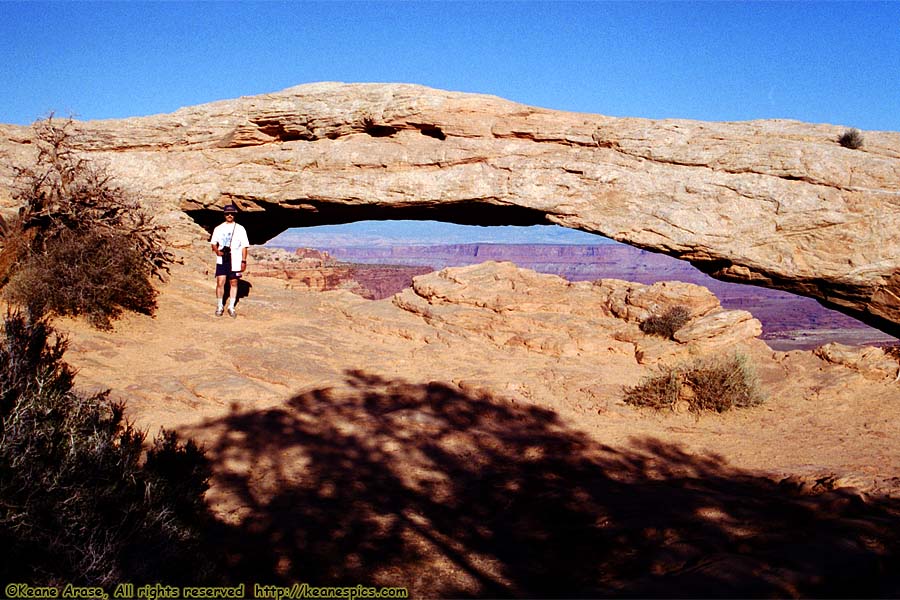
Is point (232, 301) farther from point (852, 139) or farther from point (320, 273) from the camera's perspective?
point (320, 273)

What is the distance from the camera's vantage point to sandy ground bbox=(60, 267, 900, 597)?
3.92 meters

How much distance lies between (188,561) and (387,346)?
6566mm

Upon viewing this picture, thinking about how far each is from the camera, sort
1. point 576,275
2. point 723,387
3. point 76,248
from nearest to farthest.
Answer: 1. point 723,387
2. point 76,248
3. point 576,275

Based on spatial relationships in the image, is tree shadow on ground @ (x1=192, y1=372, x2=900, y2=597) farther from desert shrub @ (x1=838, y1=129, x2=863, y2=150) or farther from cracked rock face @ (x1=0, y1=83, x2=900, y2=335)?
desert shrub @ (x1=838, y1=129, x2=863, y2=150)

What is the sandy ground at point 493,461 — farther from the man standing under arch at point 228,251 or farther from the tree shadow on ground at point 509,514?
the man standing under arch at point 228,251

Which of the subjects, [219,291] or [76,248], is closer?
[76,248]

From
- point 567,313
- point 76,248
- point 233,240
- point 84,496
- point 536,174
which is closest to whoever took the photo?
point 84,496

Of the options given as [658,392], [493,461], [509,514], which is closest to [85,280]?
[493,461]

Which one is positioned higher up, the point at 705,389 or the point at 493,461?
the point at 705,389

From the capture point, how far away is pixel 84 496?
368 cm

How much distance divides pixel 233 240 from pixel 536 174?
17.7 ft

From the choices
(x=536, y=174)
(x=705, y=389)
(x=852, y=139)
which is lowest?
(x=705, y=389)

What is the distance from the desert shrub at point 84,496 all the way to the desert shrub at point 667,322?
8.14 m

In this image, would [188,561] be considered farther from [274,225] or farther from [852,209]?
[274,225]
